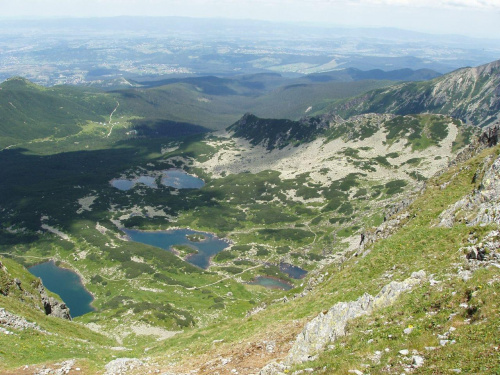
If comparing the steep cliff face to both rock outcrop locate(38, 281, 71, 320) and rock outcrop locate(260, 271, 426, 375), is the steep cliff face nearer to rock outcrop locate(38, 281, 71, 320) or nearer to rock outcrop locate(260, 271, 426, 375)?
rock outcrop locate(38, 281, 71, 320)

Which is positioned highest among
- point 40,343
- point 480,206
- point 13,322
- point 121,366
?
point 480,206

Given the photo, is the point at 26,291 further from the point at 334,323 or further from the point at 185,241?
the point at 185,241

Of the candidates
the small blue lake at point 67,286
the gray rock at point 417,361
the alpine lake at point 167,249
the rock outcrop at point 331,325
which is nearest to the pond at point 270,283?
the alpine lake at point 167,249

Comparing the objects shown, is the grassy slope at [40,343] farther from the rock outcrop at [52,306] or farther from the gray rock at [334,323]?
the gray rock at [334,323]

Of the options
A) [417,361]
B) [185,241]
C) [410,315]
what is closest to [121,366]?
[410,315]

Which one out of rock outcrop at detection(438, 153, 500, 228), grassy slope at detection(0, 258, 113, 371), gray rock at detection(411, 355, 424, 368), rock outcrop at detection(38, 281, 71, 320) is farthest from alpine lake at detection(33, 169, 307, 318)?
gray rock at detection(411, 355, 424, 368)

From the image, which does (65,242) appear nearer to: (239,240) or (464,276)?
(239,240)
